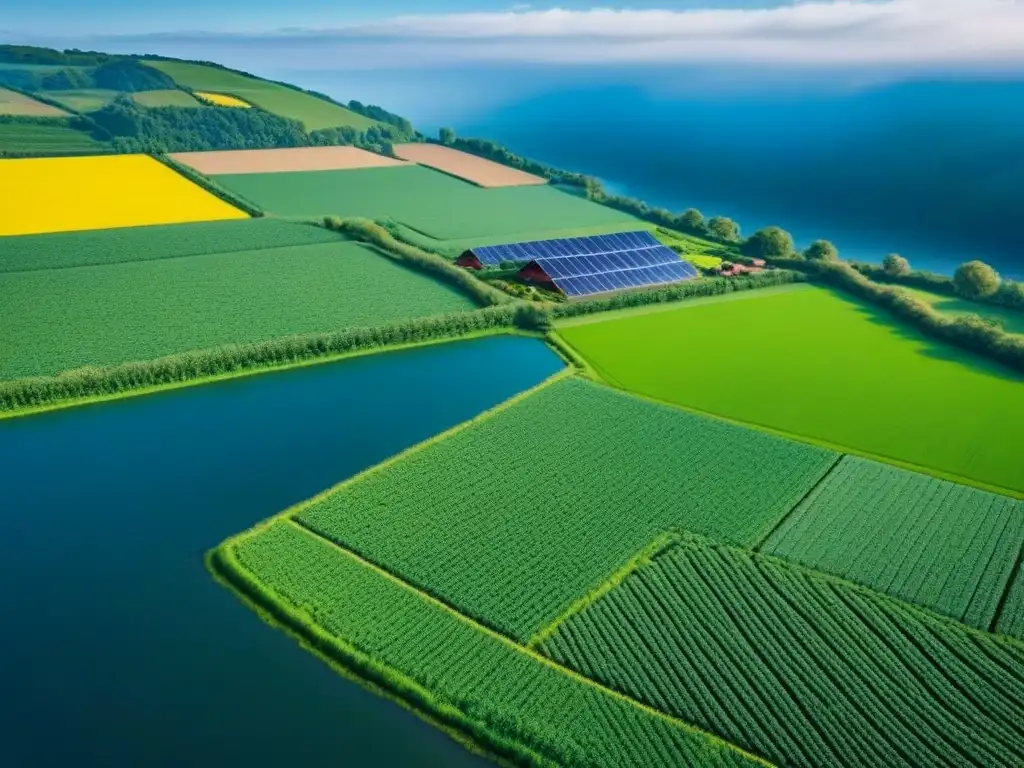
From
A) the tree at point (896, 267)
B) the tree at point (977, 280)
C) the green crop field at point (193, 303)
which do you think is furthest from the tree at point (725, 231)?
the green crop field at point (193, 303)

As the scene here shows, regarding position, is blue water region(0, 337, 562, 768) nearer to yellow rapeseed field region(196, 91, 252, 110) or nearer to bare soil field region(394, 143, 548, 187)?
bare soil field region(394, 143, 548, 187)

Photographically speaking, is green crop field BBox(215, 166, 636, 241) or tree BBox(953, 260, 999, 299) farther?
green crop field BBox(215, 166, 636, 241)

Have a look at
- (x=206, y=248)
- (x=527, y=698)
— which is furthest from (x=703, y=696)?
(x=206, y=248)

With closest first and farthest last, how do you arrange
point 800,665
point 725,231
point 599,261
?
1. point 800,665
2. point 599,261
3. point 725,231

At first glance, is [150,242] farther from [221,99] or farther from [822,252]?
[221,99]

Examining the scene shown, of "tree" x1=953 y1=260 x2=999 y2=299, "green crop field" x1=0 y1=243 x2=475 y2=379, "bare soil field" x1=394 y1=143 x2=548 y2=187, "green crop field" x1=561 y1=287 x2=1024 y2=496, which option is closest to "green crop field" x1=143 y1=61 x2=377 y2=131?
"bare soil field" x1=394 y1=143 x2=548 y2=187

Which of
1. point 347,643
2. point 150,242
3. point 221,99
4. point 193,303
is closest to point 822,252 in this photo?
point 193,303
